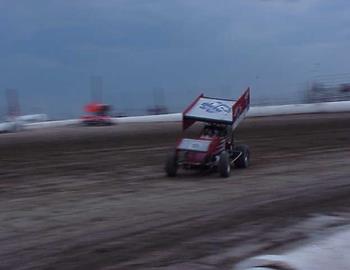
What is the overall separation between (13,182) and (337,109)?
105 ft

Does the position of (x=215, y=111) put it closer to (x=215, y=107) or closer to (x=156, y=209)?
(x=215, y=107)

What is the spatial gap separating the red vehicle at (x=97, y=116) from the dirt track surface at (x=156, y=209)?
73.1 ft

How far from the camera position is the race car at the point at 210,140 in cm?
1501

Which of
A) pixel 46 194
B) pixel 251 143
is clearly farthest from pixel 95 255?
pixel 251 143

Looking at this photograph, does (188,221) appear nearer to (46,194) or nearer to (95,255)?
(95,255)

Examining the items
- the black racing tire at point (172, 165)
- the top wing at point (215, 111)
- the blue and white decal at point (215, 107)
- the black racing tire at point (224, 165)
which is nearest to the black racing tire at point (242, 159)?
the top wing at point (215, 111)

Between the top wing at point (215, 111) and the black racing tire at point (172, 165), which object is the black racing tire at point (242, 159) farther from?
the black racing tire at point (172, 165)

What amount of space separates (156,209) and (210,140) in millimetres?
4510

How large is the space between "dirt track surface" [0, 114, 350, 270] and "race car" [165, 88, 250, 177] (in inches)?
12.3

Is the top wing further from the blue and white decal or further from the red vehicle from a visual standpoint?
the red vehicle

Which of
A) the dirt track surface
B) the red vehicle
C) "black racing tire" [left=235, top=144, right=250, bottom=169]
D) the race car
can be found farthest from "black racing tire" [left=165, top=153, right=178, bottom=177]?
the red vehicle

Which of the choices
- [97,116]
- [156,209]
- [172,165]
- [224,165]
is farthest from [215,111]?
[97,116]

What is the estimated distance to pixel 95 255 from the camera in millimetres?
7906

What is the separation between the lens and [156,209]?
10914 millimetres
